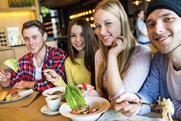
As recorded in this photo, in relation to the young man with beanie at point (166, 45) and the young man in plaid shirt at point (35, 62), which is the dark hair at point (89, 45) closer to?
the young man in plaid shirt at point (35, 62)

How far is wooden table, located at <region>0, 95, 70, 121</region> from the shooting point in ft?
3.54

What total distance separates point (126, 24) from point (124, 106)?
0.52 m

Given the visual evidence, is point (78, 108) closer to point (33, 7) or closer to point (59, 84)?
point (59, 84)

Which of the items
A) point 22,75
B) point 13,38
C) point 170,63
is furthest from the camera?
point 13,38

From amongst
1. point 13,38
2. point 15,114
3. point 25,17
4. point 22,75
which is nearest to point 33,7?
point 25,17

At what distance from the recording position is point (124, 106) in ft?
2.96

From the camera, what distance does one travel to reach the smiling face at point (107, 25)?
48.1 inches

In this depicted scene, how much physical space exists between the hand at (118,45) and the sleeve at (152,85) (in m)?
0.18

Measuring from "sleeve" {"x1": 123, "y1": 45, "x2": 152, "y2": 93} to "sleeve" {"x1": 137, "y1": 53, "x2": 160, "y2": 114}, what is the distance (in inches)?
0.9

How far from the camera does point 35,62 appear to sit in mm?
1823

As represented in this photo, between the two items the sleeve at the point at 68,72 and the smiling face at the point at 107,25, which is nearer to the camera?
the smiling face at the point at 107,25

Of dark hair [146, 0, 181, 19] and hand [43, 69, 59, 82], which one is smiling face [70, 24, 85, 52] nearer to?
hand [43, 69, 59, 82]

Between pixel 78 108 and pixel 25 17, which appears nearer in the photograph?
pixel 78 108

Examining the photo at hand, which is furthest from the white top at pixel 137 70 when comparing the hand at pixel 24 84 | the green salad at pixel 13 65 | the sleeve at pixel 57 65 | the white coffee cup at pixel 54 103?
the green salad at pixel 13 65
